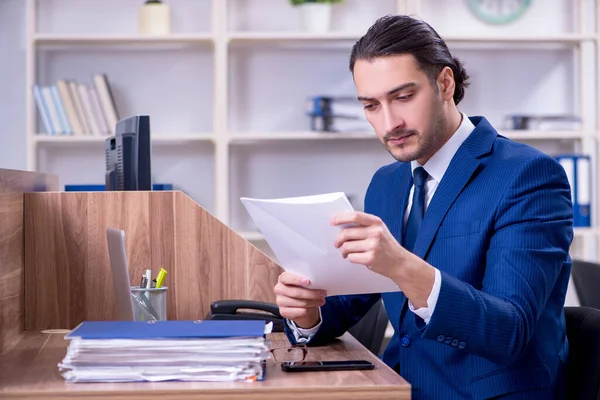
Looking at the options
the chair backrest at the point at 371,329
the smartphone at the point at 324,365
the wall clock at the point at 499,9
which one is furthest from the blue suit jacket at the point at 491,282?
the wall clock at the point at 499,9

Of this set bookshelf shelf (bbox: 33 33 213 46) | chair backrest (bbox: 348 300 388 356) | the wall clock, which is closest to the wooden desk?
chair backrest (bbox: 348 300 388 356)

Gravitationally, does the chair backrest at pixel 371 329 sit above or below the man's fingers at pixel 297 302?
below

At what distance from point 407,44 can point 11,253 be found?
966 mm

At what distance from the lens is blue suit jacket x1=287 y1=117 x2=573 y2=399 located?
1.35 meters

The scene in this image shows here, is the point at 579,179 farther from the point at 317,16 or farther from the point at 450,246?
the point at 450,246

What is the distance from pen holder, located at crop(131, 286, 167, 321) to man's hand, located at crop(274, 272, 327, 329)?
0.32m

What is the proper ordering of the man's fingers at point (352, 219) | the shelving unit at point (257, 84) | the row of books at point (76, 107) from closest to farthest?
the man's fingers at point (352, 219)
the row of books at point (76, 107)
the shelving unit at point (257, 84)

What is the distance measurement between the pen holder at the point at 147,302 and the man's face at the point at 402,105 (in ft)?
1.95

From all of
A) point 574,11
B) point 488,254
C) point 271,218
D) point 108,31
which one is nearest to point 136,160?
point 271,218

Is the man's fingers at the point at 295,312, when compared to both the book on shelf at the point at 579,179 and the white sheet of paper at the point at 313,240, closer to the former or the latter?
the white sheet of paper at the point at 313,240

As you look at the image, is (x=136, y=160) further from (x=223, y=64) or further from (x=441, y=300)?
(x=223, y=64)

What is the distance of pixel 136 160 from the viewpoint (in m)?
1.98

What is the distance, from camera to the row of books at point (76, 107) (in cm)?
362

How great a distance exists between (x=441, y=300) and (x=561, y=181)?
41cm
